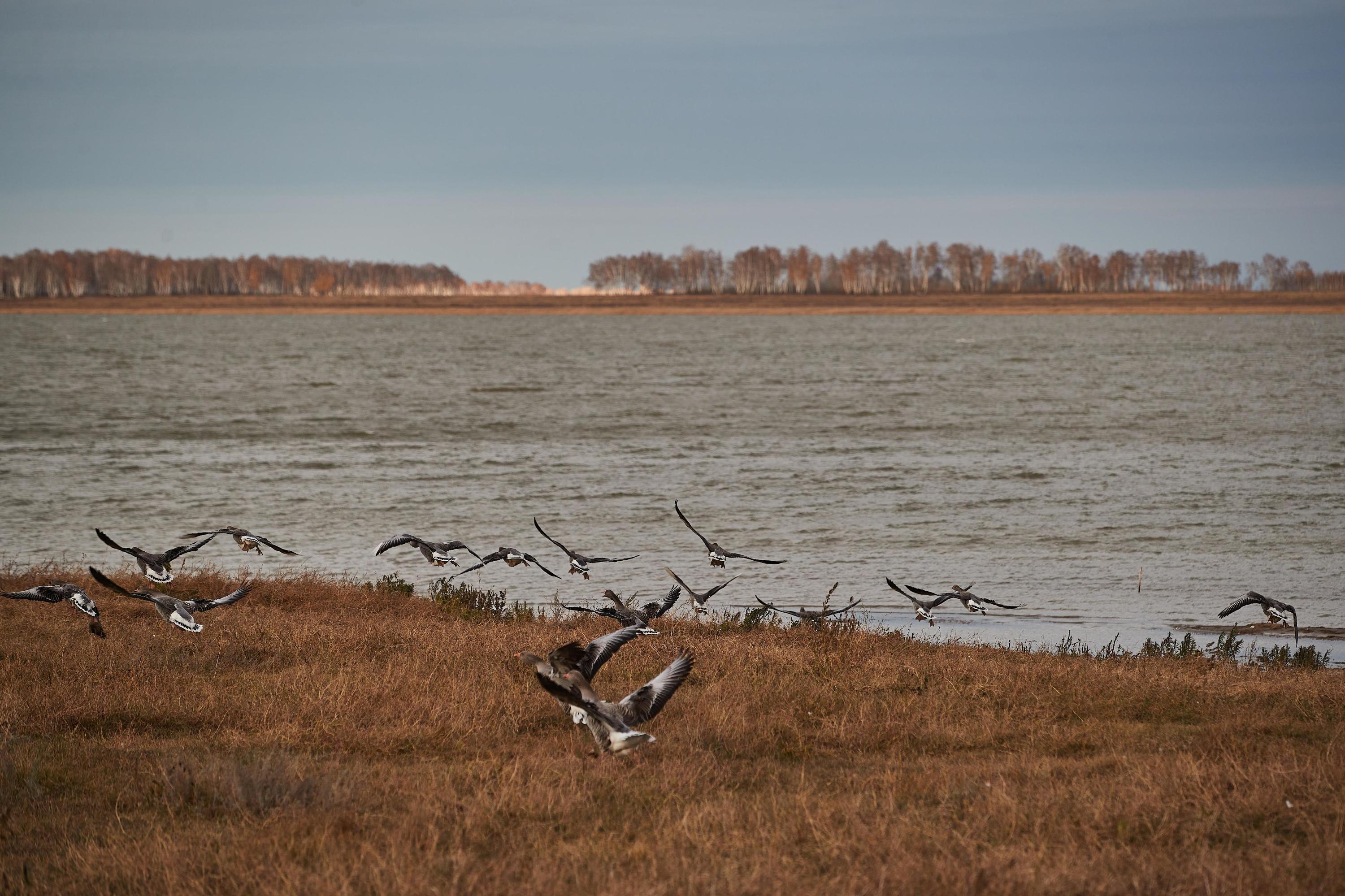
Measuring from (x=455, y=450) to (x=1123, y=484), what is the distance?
22.8 meters

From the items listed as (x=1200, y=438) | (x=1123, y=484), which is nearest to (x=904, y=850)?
(x=1123, y=484)

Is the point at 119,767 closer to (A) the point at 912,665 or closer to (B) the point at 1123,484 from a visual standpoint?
(A) the point at 912,665

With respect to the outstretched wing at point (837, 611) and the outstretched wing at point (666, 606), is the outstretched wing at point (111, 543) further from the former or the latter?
the outstretched wing at point (837, 611)

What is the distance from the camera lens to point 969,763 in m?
8.28

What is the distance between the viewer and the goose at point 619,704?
24.0 ft

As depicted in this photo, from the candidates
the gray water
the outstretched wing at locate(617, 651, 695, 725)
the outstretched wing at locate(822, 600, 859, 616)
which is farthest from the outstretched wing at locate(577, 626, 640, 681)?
the gray water

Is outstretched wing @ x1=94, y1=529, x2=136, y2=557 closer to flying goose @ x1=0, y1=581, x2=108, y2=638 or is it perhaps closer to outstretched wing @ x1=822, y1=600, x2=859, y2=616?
flying goose @ x1=0, y1=581, x2=108, y2=638

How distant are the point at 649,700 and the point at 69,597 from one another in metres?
7.24

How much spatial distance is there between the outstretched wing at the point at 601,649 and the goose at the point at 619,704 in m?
0.16

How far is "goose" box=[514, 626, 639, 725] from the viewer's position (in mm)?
7871

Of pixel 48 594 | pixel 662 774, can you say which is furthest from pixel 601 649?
pixel 48 594

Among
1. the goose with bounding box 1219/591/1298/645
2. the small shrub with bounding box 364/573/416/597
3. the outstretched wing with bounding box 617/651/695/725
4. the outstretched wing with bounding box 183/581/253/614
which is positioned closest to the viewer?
the outstretched wing with bounding box 617/651/695/725

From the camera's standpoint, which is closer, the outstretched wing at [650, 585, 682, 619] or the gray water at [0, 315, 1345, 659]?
the outstretched wing at [650, 585, 682, 619]

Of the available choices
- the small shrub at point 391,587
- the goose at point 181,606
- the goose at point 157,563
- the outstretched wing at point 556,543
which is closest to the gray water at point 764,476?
the outstretched wing at point 556,543
